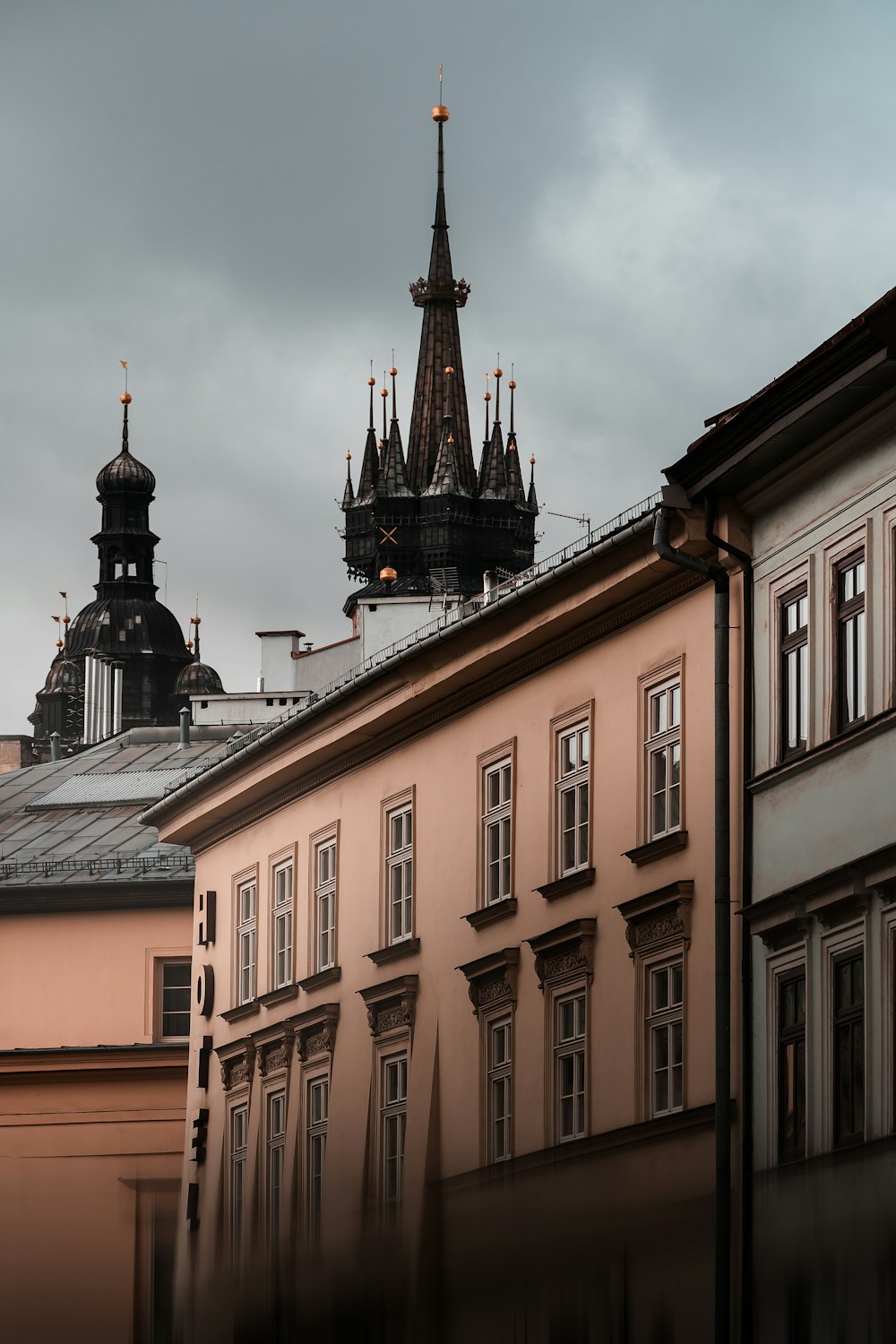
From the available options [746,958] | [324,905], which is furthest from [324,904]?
[746,958]

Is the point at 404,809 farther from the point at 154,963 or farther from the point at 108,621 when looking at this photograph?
the point at 108,621

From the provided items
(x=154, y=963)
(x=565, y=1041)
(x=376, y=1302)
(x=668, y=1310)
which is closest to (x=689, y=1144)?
(x=668, y=1310)

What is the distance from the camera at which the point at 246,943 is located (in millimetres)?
36781

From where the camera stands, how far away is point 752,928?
2317 centimetres

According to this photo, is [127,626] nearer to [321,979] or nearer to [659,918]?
[321,979]

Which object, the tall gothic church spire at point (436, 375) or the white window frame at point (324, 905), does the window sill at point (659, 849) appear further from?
the tall gothic church spire at point (436, 375)

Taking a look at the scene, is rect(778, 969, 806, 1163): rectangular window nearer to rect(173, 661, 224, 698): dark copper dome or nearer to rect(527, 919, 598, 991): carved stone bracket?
rect(527, 919, 598, 991): carved stone bracket

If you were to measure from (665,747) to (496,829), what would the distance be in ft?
13.0

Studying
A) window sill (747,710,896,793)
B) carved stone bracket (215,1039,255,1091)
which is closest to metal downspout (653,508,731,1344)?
window sill (747,710,896,793)

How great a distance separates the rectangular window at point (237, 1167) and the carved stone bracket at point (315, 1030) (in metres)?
2.76

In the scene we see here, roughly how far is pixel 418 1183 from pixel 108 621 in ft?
Answer: 473

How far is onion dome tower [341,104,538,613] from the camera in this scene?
141m

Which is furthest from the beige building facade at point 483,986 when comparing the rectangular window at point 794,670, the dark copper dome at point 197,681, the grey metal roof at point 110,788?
the dark copper dome at point 197,681

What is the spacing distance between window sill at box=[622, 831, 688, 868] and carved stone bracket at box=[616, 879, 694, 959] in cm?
33
